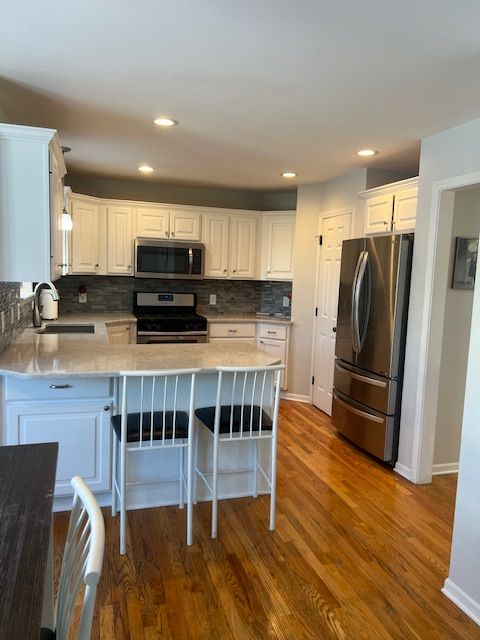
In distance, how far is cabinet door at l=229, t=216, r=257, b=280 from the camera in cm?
545

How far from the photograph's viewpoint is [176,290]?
564 cm

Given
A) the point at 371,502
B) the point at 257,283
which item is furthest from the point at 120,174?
the point at 371,502

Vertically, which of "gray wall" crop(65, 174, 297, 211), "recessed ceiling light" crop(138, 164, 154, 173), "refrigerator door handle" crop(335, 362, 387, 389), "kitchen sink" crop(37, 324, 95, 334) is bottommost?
"refrigerator door handle" crop(335, 362, 387, 389)

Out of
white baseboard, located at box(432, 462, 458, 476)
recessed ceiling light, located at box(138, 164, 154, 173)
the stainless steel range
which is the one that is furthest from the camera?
the stainless steel range

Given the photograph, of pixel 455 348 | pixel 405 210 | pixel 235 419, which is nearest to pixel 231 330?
pixel 405 210

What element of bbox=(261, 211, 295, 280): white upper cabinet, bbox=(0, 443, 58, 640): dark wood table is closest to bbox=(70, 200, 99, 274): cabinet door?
bbox=(261, 211, 295, 280): white upper cabinet

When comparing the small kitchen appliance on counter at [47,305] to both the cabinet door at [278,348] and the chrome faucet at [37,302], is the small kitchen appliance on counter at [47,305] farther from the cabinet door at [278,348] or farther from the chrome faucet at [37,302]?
the cabinet door at [278,348]

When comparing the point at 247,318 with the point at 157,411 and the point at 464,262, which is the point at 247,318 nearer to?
the point at 464,262

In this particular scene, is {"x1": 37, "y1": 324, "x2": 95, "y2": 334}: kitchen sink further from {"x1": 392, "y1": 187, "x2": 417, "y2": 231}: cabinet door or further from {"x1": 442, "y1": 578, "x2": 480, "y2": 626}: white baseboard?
{"x1": 442, "y1": 578, "x2": 480, "y2": 626}: white baseboard

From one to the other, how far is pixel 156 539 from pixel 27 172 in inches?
83.2

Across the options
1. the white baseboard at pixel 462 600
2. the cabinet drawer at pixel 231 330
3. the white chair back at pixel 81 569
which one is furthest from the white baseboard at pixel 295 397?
the white chair back at pixel 81 569

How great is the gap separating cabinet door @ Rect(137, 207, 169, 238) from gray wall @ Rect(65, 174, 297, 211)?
34cm

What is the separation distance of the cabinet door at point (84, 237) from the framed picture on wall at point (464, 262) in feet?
11.7

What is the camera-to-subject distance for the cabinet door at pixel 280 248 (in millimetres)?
5316
